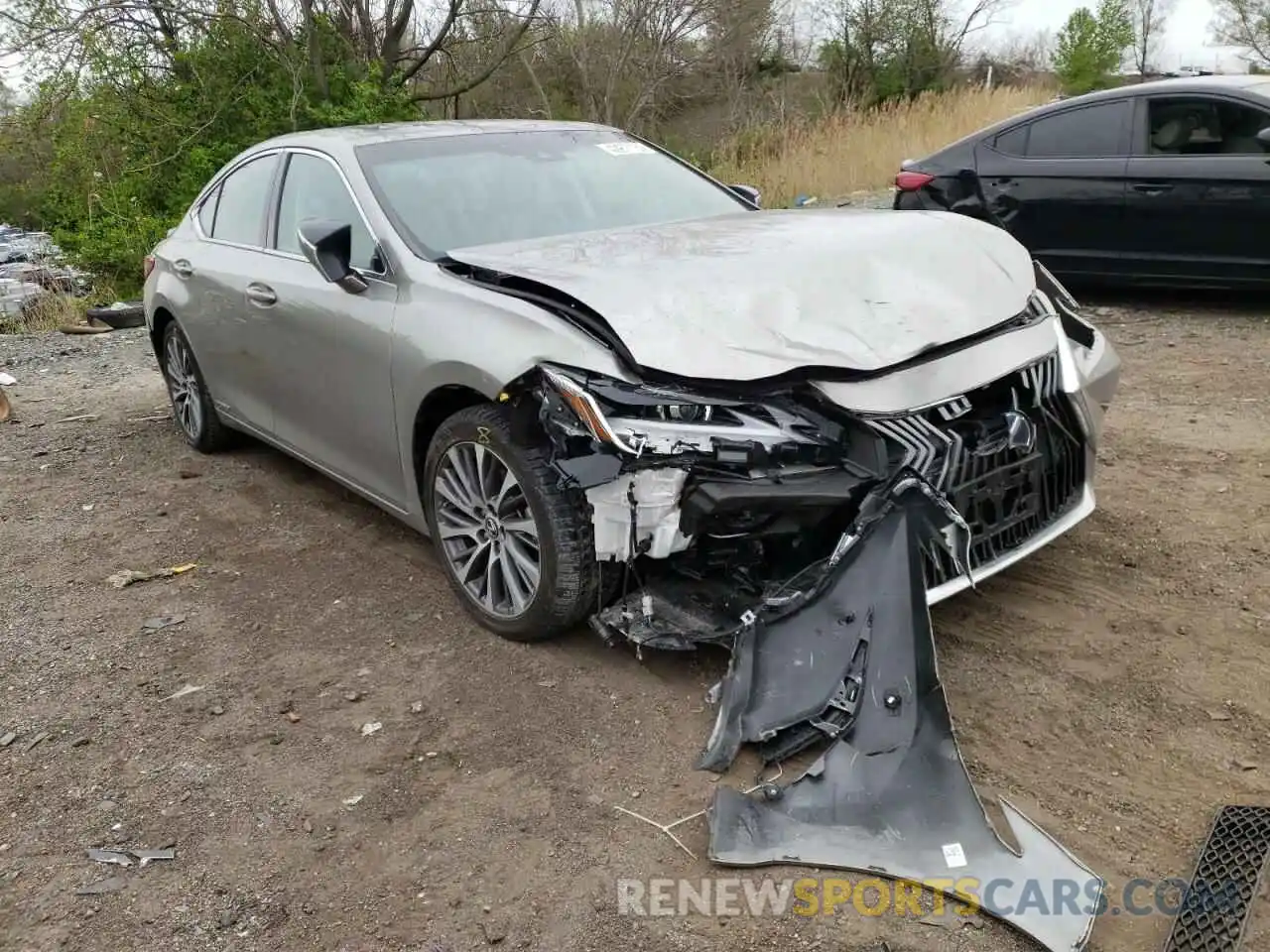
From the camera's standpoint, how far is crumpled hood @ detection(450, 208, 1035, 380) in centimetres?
296

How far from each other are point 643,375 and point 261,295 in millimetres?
2307

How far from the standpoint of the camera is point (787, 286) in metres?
3.18

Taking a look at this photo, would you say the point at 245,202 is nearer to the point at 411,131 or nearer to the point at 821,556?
the point at 411,131

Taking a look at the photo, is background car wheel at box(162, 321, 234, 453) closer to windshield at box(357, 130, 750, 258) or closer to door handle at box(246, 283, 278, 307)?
door handle at box(246, 283, 278, 307)

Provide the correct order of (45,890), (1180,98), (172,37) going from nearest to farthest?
(45,890) < (1180,98) < (172,37)

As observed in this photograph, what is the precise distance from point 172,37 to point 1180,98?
12.4 meters

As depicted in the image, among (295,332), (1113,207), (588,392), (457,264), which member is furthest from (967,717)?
(1113,207)

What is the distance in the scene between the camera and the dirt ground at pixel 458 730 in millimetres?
2436

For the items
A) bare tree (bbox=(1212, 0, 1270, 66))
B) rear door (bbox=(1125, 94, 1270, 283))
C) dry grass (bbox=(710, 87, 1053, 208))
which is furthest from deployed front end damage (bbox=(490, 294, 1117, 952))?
bare tree (bbox=(1212, 0, 1270, 66))

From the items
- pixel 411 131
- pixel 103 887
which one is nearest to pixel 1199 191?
pixel 411 131

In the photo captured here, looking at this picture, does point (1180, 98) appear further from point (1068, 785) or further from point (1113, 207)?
point (1068, 785)

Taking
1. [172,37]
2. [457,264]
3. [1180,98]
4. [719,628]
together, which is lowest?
[719,628]

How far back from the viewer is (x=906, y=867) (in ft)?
7.76

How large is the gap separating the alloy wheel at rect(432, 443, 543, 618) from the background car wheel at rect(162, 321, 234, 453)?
2500mm
